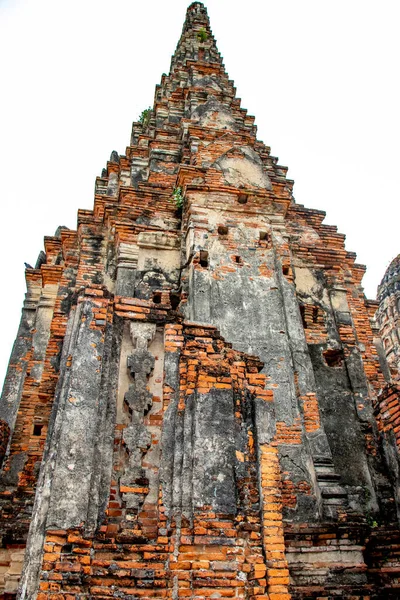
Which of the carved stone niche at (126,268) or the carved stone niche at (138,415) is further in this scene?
the carved stone niche at (126,268)

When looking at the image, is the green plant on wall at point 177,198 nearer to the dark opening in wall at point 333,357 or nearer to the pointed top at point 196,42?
the dark opening in wall at point 333,357

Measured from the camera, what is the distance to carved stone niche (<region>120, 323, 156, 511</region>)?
14.4 ft

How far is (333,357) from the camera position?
32.9ft

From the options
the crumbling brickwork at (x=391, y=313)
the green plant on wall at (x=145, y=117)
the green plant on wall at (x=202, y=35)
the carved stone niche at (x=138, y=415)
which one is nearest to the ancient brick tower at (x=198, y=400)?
the carved stone niche at (x=138, y=415)

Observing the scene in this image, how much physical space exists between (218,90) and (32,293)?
25.6ft

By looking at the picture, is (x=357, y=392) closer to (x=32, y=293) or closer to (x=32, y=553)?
(x=32, y=553)

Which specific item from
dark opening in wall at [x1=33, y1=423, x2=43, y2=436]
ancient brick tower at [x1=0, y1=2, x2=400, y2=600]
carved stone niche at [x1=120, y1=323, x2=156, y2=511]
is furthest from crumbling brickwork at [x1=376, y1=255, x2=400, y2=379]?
carved stone niche at [x1=120, y1=323, x2=156, y2=511]

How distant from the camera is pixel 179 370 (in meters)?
4.96

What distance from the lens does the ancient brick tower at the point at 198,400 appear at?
4.18 meters

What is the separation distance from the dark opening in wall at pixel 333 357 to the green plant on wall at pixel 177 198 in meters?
4.42

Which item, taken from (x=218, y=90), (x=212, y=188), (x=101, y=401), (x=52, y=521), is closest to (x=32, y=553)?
(x=52, y=521)

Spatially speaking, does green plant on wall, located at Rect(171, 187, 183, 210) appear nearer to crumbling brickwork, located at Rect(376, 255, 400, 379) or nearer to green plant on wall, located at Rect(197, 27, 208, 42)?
green plant on wall, located at Rect(197, 27, 208, 42)

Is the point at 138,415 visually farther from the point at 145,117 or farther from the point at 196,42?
the point at 196,42

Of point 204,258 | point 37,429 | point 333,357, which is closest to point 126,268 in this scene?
point 204,258
